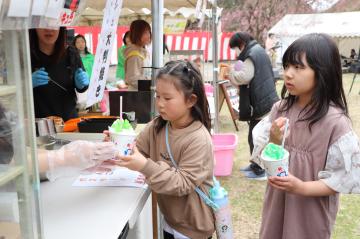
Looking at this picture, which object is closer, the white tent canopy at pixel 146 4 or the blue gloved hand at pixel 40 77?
the blue gloved hand at pixel 40 77

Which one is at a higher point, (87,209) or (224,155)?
(87,209)

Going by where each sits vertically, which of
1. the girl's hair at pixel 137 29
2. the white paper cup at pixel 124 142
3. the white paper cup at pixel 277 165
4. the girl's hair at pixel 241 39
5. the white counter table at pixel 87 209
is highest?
the girl's hair at pixel 137 29

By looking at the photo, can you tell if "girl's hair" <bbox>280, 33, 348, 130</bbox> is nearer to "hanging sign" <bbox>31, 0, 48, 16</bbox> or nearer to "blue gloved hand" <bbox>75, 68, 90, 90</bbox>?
"hanging sign" <bbox>31, 0, 48, 16</bbox>

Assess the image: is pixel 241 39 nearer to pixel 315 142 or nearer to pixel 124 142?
pixel 315 142

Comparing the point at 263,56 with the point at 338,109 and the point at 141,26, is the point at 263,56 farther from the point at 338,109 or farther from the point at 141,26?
the point at 338,109

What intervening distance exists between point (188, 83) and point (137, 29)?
3.09m

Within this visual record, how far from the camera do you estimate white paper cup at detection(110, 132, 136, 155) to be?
1.32 meters

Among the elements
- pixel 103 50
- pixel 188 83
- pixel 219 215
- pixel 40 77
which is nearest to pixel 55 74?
pixel 40 77

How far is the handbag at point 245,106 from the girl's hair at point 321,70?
8.77ft

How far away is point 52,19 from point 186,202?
3.29 feet

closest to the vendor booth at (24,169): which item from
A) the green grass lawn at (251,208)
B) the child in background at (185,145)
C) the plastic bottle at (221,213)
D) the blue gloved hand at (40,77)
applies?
the child in background at (185,145)

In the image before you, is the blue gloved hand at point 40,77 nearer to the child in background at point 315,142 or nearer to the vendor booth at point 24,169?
the vendor booth at point 24,169

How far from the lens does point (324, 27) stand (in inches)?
730

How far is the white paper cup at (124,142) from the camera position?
1316mm
